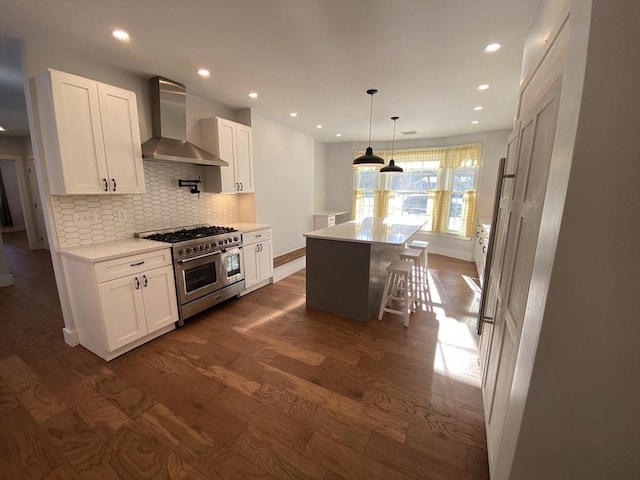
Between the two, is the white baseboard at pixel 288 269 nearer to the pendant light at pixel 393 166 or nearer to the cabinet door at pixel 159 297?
the cabinet door at pixel 159 297

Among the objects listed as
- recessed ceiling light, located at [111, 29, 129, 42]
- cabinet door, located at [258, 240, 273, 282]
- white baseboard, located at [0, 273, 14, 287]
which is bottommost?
white baseboard, located at [0, 273, 14, 287]

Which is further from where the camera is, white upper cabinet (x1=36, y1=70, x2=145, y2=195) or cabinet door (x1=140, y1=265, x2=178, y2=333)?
cabinet door (x1=140, y1=265, x2=178, y2=333)

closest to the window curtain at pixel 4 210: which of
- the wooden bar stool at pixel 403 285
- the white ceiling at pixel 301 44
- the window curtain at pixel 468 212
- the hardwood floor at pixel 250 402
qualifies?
the white ceiling at pixel 301 44

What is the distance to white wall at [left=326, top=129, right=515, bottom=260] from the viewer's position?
5129 mm

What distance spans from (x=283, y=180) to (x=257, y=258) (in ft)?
6.00

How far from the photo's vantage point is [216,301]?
10.3 ft

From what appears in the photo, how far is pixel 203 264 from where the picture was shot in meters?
2.96

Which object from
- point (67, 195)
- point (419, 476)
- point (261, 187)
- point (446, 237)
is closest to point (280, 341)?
point (419, 476)

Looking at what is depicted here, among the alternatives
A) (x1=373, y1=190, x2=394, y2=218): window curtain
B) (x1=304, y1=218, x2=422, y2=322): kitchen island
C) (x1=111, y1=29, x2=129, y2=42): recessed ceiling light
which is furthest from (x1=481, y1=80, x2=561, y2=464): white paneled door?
(x1=373, y1=190, x2=394, y2=218): window curtain

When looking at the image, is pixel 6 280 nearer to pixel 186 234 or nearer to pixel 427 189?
pixel 186 234

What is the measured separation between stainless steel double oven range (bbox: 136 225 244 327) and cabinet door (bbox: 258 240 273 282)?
360 millimetres

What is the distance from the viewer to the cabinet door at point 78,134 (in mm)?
2062

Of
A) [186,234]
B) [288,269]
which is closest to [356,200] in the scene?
[288,269]

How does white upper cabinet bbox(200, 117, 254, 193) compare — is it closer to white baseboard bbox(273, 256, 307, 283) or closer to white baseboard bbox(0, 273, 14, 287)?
white baseboard bbox(273, 256, 307, 283)
